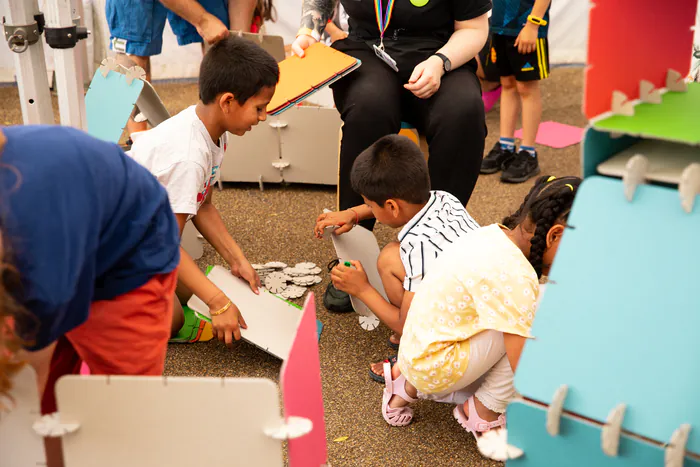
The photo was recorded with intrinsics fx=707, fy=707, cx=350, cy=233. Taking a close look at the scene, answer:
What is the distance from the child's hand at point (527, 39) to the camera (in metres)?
2.55

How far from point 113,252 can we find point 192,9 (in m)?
1.45

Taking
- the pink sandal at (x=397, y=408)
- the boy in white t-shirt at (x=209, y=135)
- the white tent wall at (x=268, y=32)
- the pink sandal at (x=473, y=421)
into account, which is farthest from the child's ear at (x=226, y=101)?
the white tent wall at (x=268, y=32)

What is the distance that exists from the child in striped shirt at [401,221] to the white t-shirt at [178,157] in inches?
13.6

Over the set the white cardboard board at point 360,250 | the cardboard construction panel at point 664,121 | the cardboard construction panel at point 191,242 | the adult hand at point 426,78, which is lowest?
the cardboard construction panel at point 191,242

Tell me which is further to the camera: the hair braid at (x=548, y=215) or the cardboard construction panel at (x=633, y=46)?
the hair braid at (x=548, y=215)

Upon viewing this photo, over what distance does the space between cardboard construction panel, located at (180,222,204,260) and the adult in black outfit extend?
0.46 m

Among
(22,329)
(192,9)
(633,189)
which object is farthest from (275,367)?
(192,9)

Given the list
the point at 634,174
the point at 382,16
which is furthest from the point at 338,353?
the point at 634,174

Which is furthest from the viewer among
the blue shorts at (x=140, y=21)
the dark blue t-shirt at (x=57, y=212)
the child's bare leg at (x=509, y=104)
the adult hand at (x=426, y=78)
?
the child's bare leg at (x=509, y=104)

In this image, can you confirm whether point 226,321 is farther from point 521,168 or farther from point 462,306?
point 521,168

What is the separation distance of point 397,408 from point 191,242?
89cm

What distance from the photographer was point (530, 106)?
2.71 m

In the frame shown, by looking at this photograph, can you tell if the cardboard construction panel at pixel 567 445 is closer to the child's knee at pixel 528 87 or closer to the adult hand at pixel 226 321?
the adult hand at pixel 226 321

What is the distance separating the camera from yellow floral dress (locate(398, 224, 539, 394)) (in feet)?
4.10
